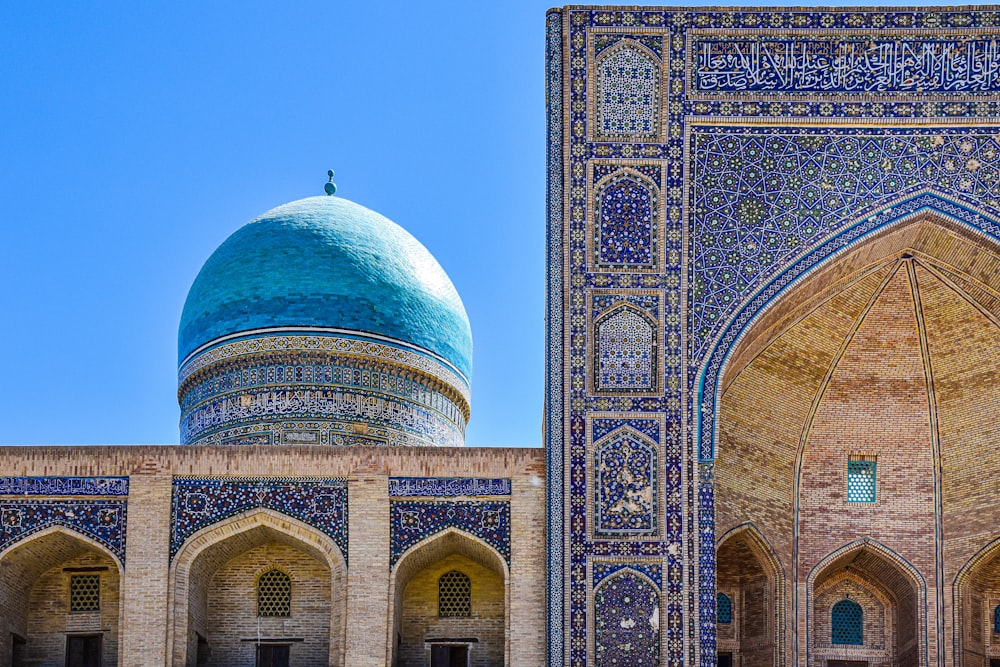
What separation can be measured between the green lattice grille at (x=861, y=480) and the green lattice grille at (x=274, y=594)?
3627 mm

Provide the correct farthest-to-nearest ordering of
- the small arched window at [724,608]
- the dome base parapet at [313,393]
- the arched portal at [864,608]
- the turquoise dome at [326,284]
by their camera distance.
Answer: the turquoise dome at [326,284], the dome base parapet at [313,393], the small arched window at [724,608], the arched portal at [864,608]

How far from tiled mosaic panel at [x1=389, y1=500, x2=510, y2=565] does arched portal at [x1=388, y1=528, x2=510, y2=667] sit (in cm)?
31

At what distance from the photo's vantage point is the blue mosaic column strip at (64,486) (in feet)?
38.2

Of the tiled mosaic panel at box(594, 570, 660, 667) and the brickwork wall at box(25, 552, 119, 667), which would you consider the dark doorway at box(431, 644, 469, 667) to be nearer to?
the tiled mosaic panel at box(594, 570, 660, 667)

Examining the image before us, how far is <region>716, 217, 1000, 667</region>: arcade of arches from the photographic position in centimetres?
1245

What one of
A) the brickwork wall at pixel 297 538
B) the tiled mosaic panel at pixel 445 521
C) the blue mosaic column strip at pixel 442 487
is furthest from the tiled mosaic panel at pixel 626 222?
the tiled mosaic panel at pixel 445 521

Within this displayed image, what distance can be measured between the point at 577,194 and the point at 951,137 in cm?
228

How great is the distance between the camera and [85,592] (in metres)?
12.1

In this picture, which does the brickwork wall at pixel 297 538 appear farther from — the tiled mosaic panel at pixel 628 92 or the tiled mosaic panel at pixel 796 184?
the tiled mosaic panel at pixel 628 92

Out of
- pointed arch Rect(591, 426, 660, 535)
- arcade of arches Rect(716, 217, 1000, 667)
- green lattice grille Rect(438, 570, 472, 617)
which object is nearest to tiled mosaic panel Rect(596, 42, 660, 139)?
arcade of arches Rect(716, 217, 1000, 667)

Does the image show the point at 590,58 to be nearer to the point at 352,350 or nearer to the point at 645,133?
the point at 645,133

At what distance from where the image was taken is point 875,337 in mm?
12719

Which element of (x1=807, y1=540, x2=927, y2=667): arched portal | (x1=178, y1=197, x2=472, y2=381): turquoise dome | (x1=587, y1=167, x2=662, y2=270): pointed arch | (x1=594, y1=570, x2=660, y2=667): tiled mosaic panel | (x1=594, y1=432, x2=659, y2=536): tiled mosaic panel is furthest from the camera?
(x1=178, y1=197, x2=472, y2=381): turquoise dome

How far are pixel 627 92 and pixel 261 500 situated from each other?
3281mm
